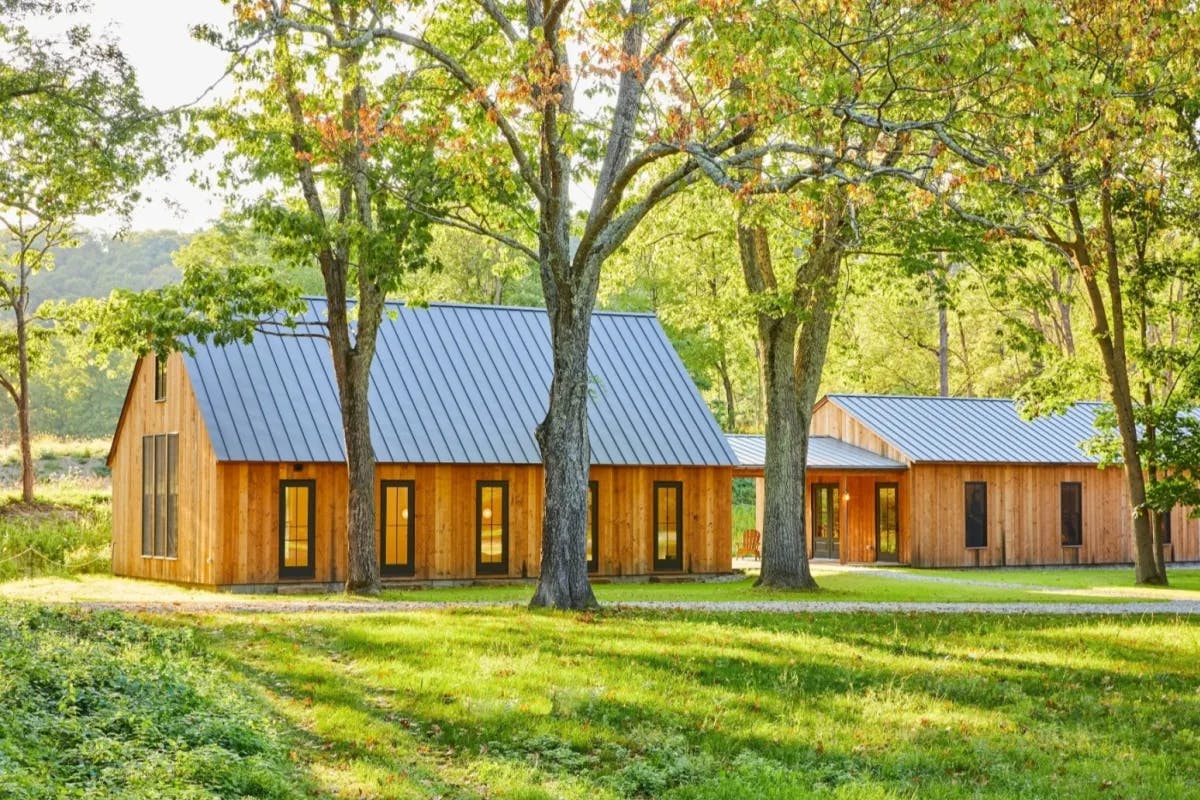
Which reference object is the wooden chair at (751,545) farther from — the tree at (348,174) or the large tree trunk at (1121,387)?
the tree at (348,174)

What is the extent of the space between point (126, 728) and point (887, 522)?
28501 mm

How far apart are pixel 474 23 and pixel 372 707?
12017 millimetres

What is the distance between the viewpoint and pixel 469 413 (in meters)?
27.1

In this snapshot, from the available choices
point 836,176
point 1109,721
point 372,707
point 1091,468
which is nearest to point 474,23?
point 836,176

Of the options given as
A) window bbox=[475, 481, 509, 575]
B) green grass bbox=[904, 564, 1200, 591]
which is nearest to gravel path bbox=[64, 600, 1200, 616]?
window bbox=[475, 481, 509, 575]

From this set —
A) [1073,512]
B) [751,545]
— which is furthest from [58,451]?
[1073,512]

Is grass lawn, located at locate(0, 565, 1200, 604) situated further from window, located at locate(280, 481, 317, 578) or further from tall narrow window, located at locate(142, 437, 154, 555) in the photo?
window, located at locate(280, 481, 317, 578)

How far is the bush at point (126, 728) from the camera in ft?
24.1

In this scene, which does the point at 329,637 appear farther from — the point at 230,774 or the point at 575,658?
the point at 230,774

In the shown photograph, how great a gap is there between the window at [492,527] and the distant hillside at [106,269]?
80.9 meters

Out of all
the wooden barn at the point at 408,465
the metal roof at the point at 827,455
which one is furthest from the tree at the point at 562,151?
the metal roof at the point at 827,455

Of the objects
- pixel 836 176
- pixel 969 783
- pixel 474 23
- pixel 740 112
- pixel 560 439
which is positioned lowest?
pixel 969 783

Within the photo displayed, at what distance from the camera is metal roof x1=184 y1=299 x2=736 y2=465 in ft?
81.7

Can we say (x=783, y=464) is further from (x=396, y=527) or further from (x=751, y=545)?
(x=751, y=545)
